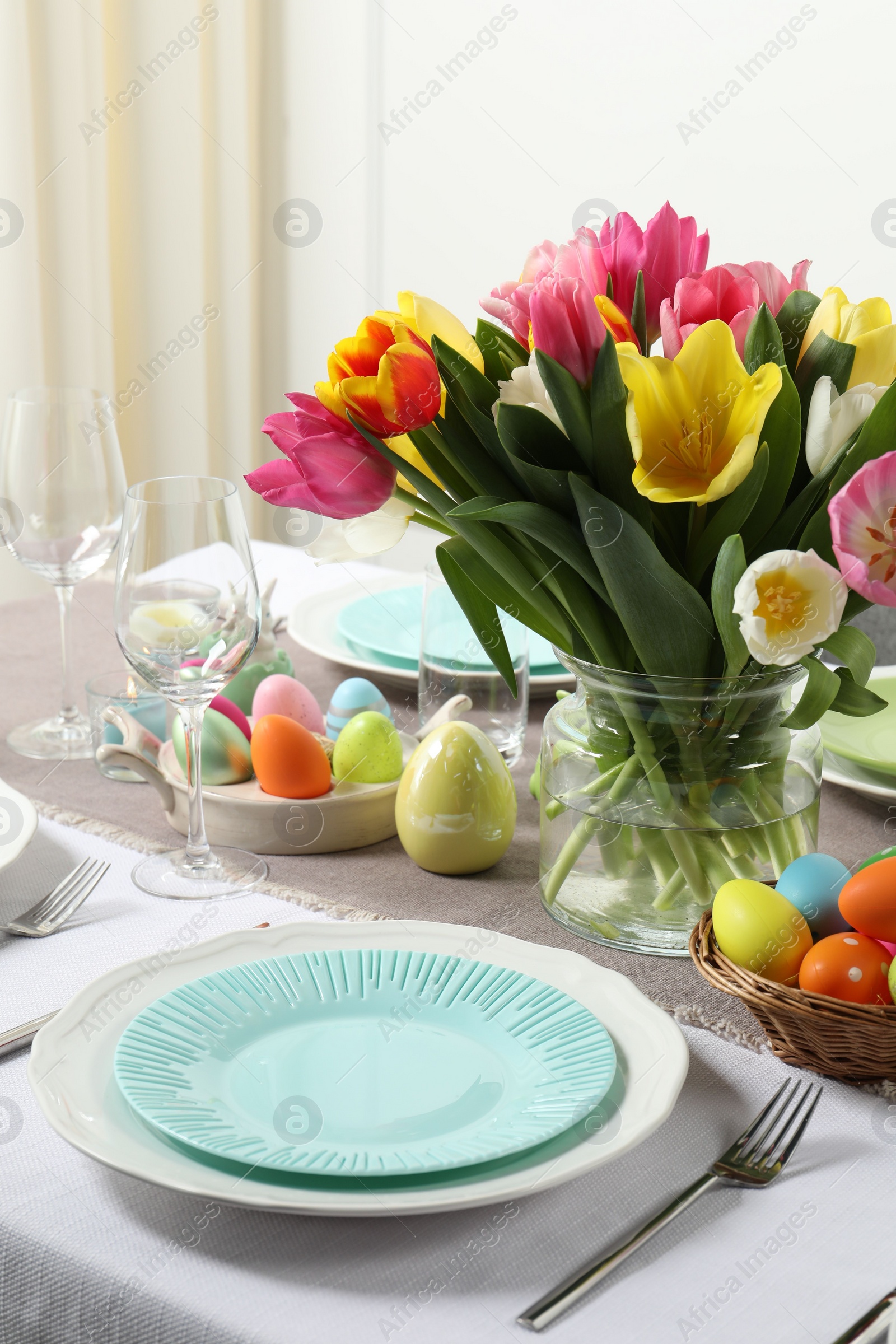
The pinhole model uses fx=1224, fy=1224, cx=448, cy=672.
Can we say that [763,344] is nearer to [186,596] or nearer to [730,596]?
[730,596]

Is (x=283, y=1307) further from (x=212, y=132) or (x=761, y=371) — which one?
(x=212, y=132)

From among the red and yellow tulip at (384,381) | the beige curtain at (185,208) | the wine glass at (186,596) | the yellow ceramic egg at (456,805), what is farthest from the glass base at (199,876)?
the beige curtain at (185,208)

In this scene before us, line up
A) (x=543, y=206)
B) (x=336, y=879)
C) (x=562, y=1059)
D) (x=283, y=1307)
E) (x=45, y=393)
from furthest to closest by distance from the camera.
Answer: (x=543, y=206) < (x=45, y=393) < (x=336, y=879) < (x=562, y=1059) < (x=283, y=1307)

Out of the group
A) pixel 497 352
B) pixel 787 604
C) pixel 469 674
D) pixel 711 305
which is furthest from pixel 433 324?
pixel 469 674

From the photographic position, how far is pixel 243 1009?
0.60 meters

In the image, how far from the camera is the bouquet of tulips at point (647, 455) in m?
0.59

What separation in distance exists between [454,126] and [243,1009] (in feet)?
9.69

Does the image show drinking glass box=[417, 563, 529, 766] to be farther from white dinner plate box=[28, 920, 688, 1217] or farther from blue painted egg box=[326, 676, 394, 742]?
white dinner plate box=[28, 920, 688, 1217]

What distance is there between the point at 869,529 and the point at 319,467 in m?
0.28

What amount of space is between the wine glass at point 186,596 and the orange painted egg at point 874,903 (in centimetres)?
37

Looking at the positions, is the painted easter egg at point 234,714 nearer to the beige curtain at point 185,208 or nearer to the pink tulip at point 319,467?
the pink tulip at point 319,467

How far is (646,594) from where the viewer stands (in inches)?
25.5

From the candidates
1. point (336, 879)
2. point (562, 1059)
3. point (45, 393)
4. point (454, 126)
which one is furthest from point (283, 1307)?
point (454, 126)

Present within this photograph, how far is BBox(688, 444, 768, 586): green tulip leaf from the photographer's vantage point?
0.62m
